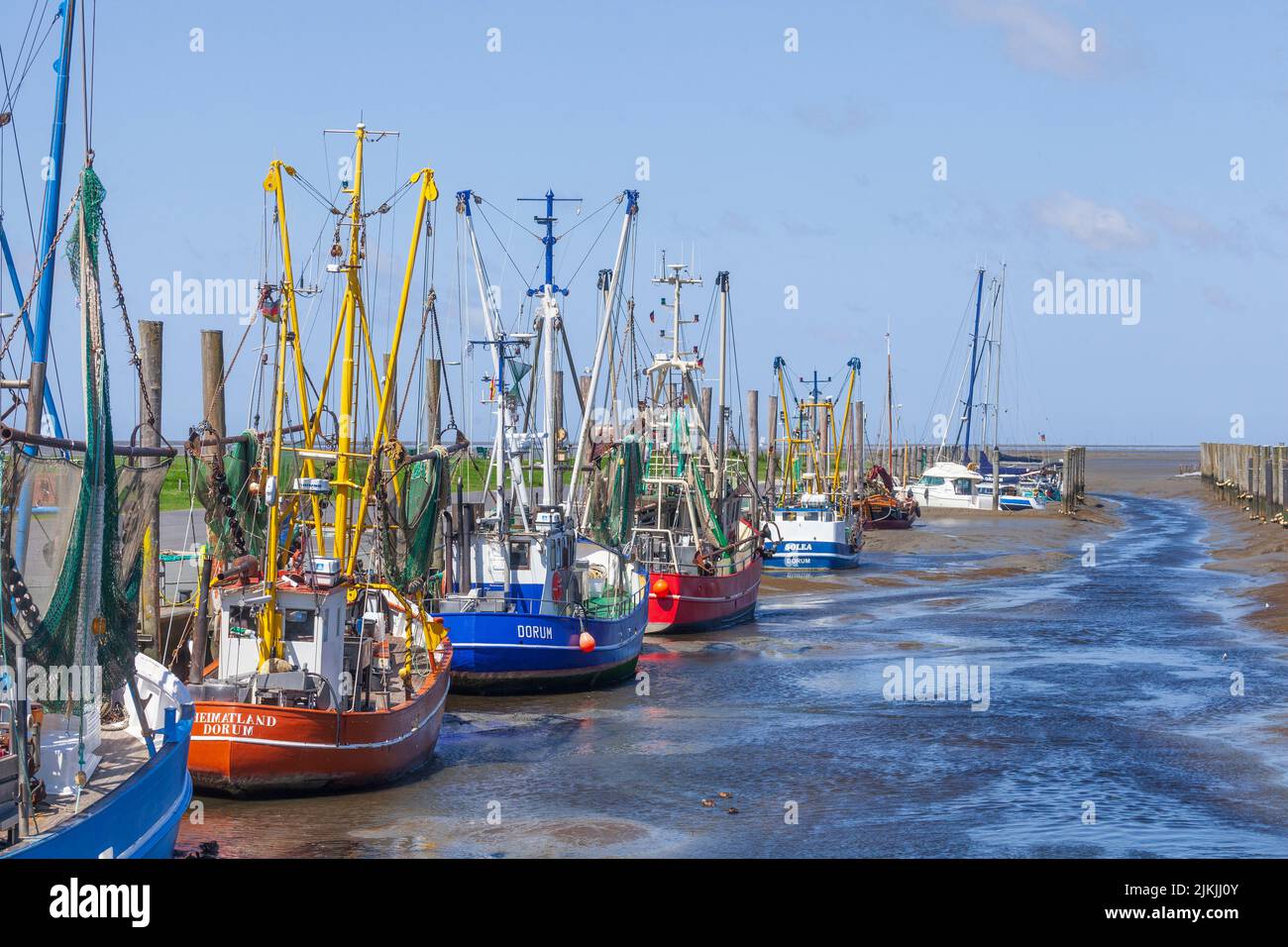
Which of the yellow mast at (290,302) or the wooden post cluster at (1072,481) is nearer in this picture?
the yellow mast at (290,302)

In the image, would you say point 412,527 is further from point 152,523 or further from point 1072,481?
point 1072,481

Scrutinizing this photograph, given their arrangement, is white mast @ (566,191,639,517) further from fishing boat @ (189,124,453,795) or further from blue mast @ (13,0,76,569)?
blue mast @ (13,0,76,569)

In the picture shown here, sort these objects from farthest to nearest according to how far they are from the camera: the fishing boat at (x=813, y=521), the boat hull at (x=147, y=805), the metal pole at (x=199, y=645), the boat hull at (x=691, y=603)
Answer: the fishing boat at (x=813, y=521), the boat hull at (x=691, y=603), the metal pole at (x=199, y=645), the boat hull at (x=147, y=805)

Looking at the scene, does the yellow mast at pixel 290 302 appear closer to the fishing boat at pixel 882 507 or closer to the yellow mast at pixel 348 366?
the yellow mast at pixel 348 366

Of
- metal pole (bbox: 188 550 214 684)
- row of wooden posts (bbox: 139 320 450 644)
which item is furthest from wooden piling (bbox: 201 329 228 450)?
metal pole (bbox: 188 550 214 684)

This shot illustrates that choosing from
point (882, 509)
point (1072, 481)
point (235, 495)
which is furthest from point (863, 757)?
point (1072, 481)

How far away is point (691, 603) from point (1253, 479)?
59.2 meters

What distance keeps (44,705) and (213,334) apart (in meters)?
13.2

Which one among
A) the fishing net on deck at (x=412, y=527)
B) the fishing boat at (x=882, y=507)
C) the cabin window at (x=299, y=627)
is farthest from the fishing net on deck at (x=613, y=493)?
the fishing boat at (x=882, y=507)

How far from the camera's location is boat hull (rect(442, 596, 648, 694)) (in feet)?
92.6

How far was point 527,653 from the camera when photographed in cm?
2870

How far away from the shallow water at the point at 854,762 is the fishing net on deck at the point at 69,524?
4976mm

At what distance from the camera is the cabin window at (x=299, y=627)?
69.6ft

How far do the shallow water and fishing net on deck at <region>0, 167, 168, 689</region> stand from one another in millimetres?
4976
